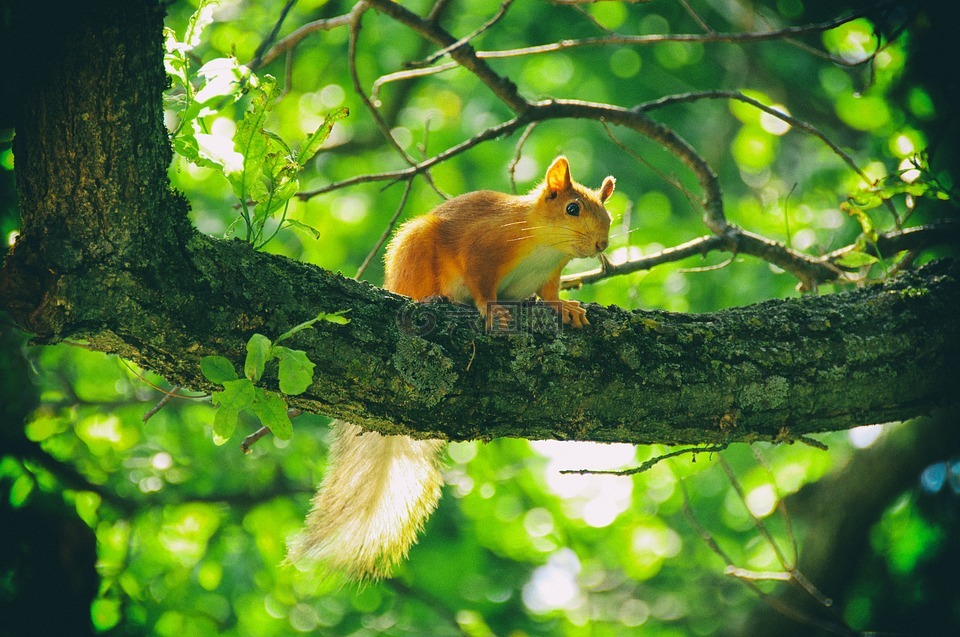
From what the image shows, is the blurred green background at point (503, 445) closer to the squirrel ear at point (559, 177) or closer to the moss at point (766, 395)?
the squirrel ear at point (559, 177)

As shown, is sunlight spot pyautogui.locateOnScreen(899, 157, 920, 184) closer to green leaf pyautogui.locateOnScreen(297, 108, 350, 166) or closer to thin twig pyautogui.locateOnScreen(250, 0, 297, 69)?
green leaf pyautogui.locateOnScreen(297, 108, 350, 166)

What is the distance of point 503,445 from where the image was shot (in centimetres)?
602

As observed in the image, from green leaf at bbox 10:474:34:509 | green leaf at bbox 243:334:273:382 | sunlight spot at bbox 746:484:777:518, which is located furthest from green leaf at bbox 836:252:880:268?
green leaf at bbox 10:474:34:509

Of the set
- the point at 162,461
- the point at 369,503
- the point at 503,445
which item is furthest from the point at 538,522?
the point at 369,503

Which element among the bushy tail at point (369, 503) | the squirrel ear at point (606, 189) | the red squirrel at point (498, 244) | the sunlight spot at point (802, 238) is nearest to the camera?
the bushy tail at point (369, 503)

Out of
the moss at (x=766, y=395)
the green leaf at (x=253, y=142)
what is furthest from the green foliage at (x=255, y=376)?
the moss at (x=766, y=395)

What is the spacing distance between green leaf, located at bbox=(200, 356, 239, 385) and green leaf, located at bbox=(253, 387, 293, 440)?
0.23 ft

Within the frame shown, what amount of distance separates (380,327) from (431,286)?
1.24 metres

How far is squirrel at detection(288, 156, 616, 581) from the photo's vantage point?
8.83 feet

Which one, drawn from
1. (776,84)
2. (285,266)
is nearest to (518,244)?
(285,266)

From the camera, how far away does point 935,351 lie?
2580mm

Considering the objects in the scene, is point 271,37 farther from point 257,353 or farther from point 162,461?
point 162,461

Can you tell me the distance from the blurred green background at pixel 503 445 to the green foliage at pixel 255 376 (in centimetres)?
216

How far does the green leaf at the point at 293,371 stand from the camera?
5.68ft
